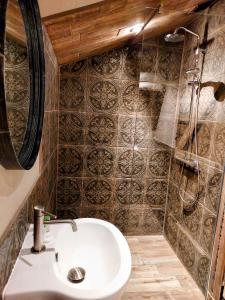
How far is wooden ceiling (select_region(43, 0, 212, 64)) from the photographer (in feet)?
3.79

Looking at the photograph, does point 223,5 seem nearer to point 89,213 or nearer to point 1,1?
point 1,1

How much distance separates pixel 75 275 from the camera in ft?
3.28

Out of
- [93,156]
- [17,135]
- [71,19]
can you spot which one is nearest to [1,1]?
[17,135]

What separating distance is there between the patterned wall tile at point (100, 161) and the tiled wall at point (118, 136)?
0.01 meters

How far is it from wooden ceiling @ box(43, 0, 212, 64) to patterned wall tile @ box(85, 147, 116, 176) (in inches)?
37.7

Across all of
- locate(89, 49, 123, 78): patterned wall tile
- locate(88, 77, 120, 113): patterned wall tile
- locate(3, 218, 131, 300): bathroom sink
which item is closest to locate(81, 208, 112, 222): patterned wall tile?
locate(88, 77, 120, 113): patterned wall tile

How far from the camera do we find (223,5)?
173 cm

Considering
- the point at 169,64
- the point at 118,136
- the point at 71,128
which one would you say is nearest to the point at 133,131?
the point at 118,136

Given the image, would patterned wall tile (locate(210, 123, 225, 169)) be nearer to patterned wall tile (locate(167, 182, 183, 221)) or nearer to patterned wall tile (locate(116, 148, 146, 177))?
patterned wall tile (locate(167, 182, 183, 221))

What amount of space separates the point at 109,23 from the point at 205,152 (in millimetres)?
1244

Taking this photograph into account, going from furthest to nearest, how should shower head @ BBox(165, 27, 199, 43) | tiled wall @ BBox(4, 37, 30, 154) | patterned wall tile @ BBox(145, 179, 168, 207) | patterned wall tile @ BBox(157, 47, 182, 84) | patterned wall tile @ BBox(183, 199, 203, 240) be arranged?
patterned wall tile @ BBox(145, 179, 168, 207) → patterned wall tile @ BBox(157, 47, 182, 84) → shower head @ BBox(165, 27, 199, 43) → patterned wall tile @ BBox(183, 199, 203, 240) → tiled wall @ BBox(4, 37, 30, 154)

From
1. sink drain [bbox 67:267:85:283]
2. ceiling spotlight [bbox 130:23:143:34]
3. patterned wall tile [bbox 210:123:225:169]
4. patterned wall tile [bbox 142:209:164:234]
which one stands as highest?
ceiling spotlight [bbox 130:23:143:34]

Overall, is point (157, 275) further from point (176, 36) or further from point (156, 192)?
point (176, 36)

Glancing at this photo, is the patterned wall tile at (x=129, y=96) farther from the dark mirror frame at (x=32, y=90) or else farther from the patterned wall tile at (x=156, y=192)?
the dark mirror frame at (x=32, y=90)
